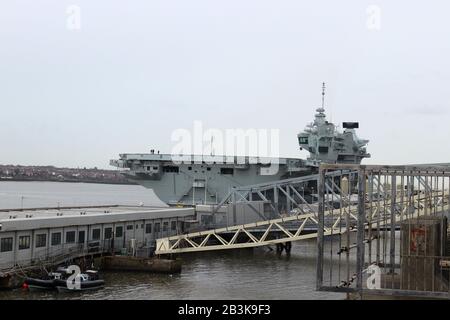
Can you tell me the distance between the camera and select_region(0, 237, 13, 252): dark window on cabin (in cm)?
2427

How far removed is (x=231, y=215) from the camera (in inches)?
1528

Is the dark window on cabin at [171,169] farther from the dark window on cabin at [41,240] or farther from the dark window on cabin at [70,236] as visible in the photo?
the dark window on cabin at [41,240]

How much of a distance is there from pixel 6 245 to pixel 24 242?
1.07 metres

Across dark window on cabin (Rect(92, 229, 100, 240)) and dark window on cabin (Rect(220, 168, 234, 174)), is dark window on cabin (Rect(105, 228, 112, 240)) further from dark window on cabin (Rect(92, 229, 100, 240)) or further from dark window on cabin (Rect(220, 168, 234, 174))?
dark window on cabin (Rect(220, 168, 234, 174))

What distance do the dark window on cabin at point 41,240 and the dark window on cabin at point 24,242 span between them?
0.57 metres

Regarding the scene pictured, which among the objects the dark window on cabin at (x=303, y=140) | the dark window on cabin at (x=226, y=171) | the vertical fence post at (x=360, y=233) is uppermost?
the dark window on cabin at (x=303, y=140)

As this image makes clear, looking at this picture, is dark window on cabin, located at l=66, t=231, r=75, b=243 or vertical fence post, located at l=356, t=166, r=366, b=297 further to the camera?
dark window on cabin, located at l=66, t=231, r=75, b=243

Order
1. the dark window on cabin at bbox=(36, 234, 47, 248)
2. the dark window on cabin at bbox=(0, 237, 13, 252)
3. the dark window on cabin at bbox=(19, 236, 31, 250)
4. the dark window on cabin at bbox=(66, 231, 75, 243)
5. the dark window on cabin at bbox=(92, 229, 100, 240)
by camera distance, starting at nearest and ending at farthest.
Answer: the dark window on cabin at bbox=(0, 237, 13, 252) → the dark window on cabin at bbox=(19, 236, 31, 250) → the dark window on cabin at bbox=(36, 234, 47, 248) → the dark window on cabin at bbox=(66, 231, 75, 243) → the dark window on cabin at bbox=(92, 229, 100, 240)

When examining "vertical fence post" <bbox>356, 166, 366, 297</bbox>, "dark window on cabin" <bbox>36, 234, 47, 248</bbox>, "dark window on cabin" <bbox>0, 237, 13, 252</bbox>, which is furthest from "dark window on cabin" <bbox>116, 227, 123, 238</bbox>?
"vertical fence post" <bbox>356, 166, 366, 297</bbox>

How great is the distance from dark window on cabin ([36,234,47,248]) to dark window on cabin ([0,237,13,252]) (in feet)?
5.56

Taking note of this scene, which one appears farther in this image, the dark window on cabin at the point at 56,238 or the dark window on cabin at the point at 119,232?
the dark window on cabin at the point at 119,232

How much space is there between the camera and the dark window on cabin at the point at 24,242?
25250mm

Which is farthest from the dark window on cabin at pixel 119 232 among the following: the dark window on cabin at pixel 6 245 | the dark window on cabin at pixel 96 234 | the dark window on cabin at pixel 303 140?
the dark window on cabin at pixel 303 140

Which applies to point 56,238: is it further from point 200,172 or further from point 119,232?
point 200,172
